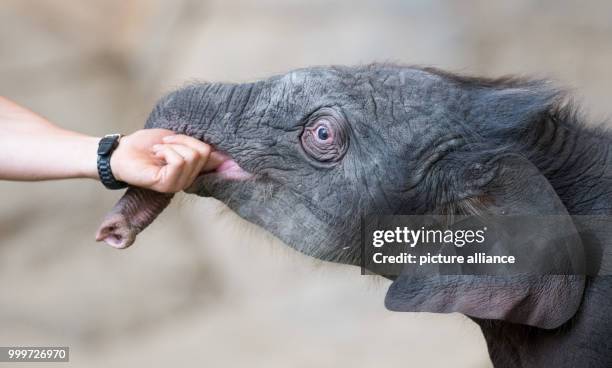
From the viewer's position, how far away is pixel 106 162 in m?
2.24

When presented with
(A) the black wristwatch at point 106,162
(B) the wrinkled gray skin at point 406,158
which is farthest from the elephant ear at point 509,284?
(A) the black wristwatch at point 106,162

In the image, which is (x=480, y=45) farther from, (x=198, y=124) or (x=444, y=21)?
(x=198, y=124)

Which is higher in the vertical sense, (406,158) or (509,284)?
(406,158)

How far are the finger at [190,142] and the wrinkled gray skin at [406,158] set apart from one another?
0.42 feet

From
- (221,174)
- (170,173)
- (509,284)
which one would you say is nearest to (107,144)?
(170,173)

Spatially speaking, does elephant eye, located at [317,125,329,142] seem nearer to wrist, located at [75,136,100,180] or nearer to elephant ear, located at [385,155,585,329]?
elephant ear, located at [385,155,585,329]

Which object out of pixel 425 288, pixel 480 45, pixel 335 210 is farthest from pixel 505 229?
pixel 480 45

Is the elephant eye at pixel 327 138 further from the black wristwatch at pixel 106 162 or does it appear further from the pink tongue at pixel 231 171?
the black wristwatch at pixel 106 162

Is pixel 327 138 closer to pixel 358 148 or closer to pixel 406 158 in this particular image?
pixel 358 148

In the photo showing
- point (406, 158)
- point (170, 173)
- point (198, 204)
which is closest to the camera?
point (170, 173)

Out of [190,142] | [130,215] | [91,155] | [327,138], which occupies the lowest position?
[130,215]

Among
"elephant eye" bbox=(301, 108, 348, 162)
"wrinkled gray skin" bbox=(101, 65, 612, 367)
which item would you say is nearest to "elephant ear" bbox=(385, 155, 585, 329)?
"wrinkled gray skin" bbox=(101, 65, 612, 367)

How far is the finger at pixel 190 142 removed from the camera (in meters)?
2.35

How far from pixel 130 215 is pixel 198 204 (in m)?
3.10
